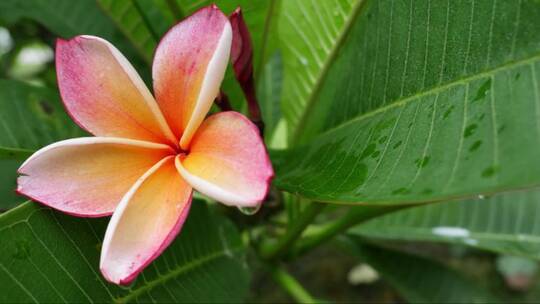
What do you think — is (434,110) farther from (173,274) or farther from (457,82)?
(173,274)

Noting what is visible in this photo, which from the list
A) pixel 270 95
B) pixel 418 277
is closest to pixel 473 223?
pixel 418 277

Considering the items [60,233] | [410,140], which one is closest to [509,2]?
[410,140]

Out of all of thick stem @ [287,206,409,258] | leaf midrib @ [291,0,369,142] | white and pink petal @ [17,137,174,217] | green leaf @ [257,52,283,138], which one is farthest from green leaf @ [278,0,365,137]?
white and pink petal @ [17,137,174,217]

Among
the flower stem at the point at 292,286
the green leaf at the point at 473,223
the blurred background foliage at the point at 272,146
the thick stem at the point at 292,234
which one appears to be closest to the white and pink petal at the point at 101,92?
the blurred background foliage at the point at 272,146

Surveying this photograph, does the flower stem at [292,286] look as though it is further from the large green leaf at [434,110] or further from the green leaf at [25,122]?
the green leaf at [25,122]

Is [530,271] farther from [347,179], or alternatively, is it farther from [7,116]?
[7,116]

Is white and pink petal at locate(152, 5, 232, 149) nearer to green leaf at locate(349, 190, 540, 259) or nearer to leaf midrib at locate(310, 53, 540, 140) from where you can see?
leaf midrib at locate(310, 53, 540, 140)
